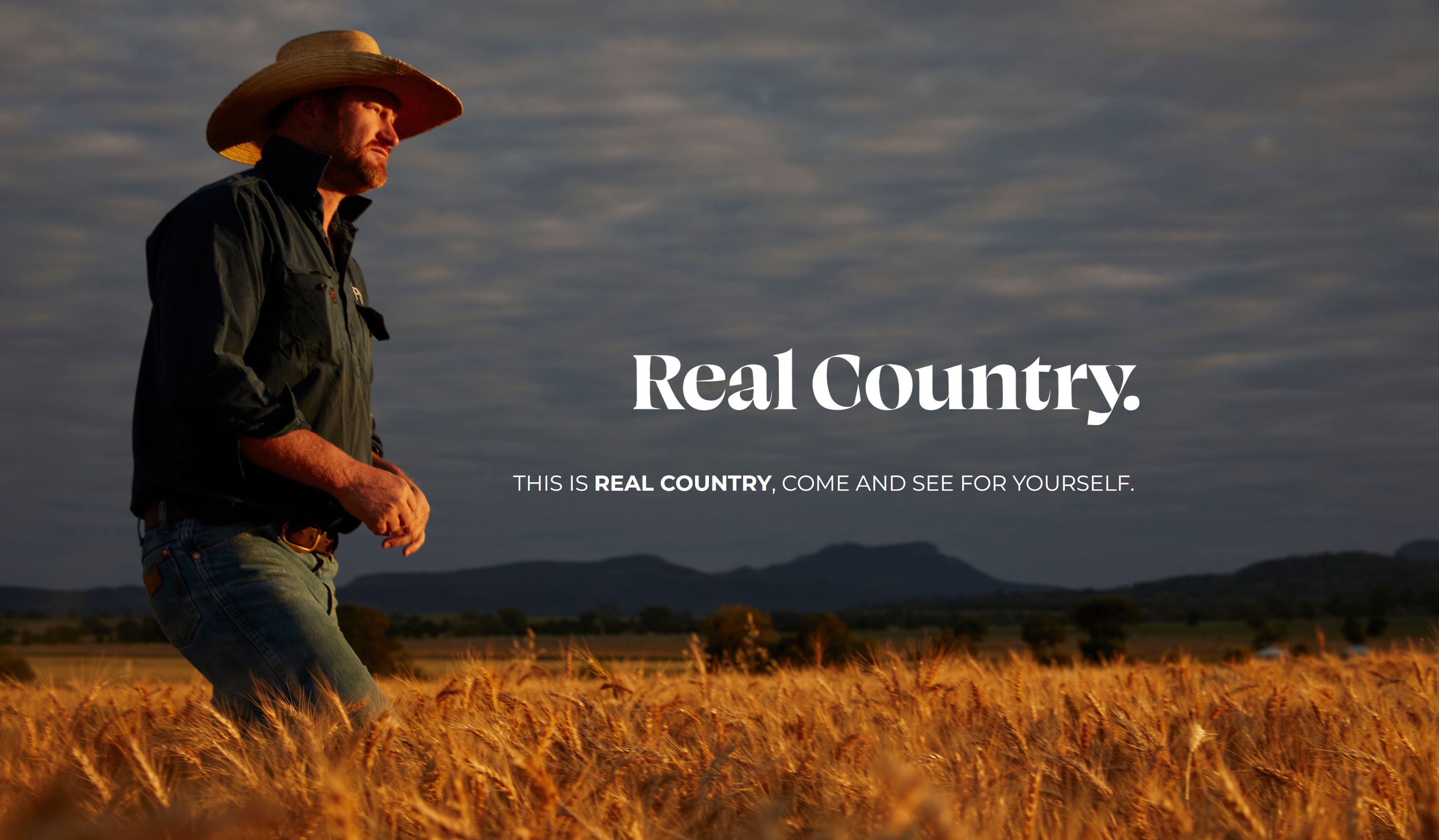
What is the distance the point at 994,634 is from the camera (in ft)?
295

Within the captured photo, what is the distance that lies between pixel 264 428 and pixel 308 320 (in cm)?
56

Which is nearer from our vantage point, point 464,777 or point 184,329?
point 464,777

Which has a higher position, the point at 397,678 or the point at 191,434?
the point at 191,434

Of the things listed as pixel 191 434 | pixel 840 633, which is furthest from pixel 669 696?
pixel 840 633

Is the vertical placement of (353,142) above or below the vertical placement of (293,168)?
above

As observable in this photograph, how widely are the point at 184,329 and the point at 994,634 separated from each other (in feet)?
300

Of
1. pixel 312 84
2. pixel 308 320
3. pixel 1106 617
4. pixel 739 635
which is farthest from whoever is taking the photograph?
pixel 1106 617

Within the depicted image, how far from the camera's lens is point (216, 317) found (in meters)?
3.49

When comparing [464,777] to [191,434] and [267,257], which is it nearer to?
[191,434]

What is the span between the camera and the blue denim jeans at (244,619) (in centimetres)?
349

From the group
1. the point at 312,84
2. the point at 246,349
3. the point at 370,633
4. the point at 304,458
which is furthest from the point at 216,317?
the point at 370,633

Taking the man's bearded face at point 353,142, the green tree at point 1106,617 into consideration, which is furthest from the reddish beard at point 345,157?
the green tree at point 1106,617

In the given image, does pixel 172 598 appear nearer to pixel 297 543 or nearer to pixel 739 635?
pixel 297 543

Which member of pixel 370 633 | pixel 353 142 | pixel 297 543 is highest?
pixel 353 142
